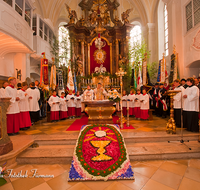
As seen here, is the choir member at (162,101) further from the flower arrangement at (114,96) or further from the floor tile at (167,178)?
the floor tile at (167,178)

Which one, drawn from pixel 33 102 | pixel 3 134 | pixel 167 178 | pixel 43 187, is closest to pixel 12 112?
pixel 3 134

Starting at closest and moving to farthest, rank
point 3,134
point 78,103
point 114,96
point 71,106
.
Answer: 1. point 3,134
2. point 114,96
3. point 71,106
4. point 78,103

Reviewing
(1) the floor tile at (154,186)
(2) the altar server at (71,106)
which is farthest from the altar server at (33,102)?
(1) the floor tile at (154,186)

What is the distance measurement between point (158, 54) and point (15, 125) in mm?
14136

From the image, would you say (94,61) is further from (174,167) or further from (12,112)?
(174,167)

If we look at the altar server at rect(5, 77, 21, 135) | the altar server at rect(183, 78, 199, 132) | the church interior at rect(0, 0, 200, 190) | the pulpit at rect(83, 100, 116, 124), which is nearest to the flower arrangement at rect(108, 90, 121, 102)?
the church interior at rect(0, 0, 200, 190)

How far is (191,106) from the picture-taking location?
5.19 metres

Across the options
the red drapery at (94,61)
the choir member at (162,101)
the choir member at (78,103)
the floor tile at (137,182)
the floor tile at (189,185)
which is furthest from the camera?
the red drapery at (94,61)

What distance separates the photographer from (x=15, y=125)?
5152 mm

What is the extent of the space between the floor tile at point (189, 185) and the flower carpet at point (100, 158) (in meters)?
0.98

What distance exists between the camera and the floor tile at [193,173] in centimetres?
297

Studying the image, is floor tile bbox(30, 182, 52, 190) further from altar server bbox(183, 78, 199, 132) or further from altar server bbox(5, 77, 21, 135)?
altar server bbox(183, 78, 199, 132)

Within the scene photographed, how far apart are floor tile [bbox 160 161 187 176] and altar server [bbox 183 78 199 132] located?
221cm

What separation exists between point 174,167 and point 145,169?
73 cm
